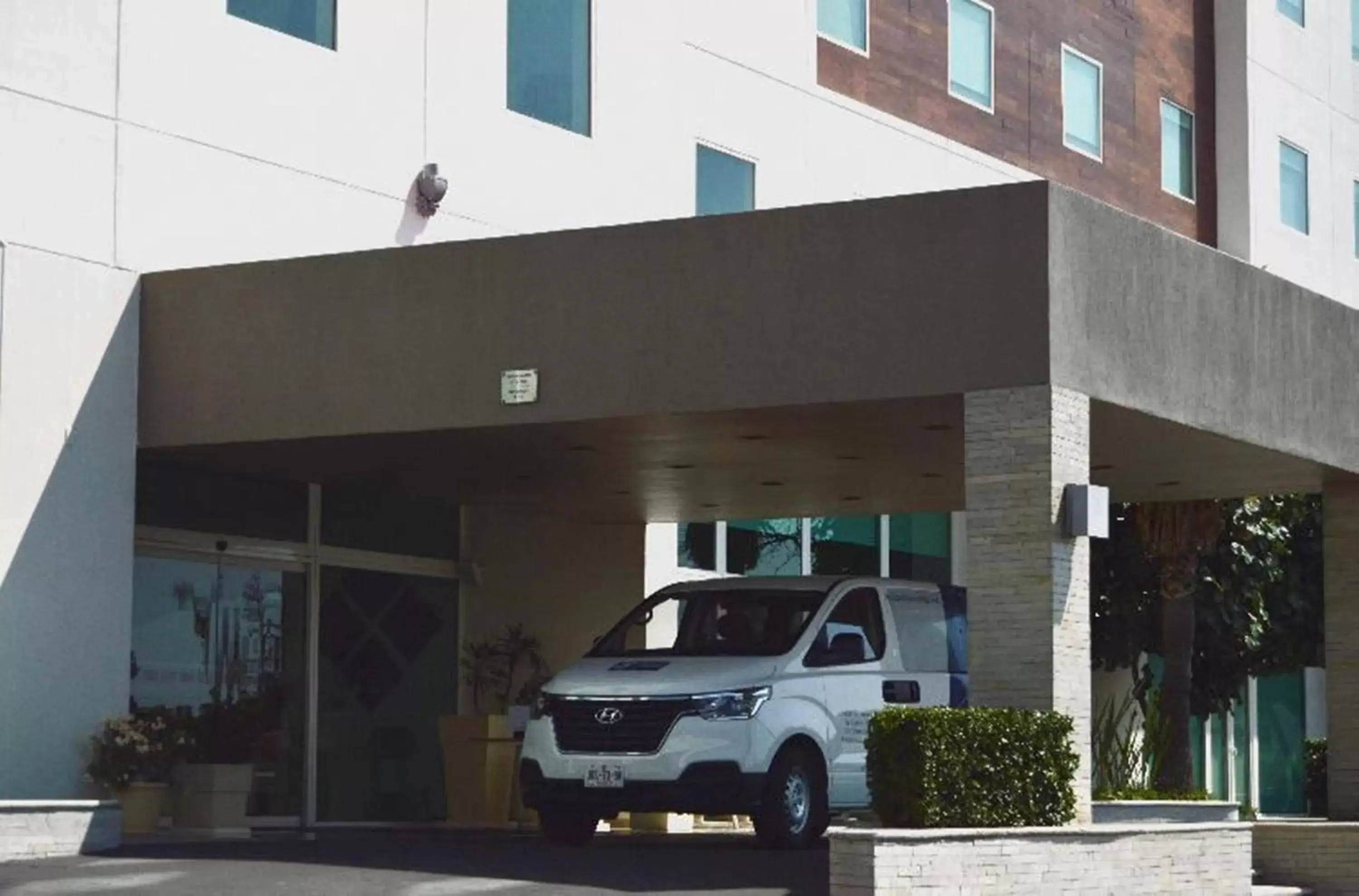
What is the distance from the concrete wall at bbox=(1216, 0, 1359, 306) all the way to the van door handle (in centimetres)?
1675

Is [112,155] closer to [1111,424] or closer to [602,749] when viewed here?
[602,749]

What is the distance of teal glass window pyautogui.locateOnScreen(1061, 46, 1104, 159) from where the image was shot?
108ft

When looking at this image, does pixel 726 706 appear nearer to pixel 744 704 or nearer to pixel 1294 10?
pixel 744 704

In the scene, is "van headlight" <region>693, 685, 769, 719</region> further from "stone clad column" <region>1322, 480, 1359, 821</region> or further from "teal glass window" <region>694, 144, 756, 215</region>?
"teal glass window" <region>694, 144, 756, 215</region>

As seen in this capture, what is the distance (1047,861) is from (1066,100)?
17522 mm

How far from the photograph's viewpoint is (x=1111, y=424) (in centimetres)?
1944

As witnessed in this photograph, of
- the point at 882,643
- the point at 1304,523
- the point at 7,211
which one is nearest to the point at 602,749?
the point at 882,643

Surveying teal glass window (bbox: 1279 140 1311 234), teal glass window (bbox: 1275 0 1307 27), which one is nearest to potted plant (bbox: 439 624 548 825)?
teal glass window (bbox: 1279 140 1311 234)

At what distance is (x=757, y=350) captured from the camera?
60.2 feet

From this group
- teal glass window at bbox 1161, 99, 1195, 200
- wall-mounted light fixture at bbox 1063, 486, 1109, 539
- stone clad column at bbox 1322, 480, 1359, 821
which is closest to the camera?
wall-mounted light fixture at bbox 1063, 486, 1109, 539

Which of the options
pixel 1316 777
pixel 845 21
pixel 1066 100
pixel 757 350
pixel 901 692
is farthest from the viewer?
pixel 1066 100

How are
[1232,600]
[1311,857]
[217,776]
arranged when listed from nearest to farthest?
[217,776] < [1311,857] < [1232,600]

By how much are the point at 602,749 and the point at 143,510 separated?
510cm

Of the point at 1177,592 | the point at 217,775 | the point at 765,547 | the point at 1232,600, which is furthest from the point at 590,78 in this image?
the point at 1232,600
